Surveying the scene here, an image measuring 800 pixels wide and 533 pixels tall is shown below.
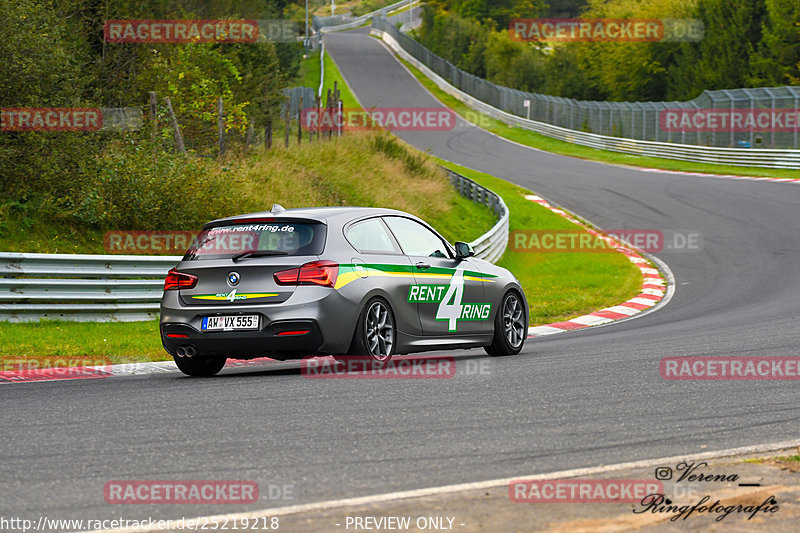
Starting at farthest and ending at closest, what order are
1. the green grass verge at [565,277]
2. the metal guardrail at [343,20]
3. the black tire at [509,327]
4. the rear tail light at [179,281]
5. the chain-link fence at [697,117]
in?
the metal guardrail at [343,20], the chain-link fence at [697,117], the green grass verge at [565,277], the black tire at [509,327], the rear tail light at [179,281]

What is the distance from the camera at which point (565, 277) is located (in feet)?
75.2

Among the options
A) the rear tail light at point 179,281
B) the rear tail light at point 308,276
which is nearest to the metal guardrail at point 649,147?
the rear tail light at point 308,276

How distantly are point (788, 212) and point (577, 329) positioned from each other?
1637 cm

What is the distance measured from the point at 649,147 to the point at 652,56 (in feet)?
86.7

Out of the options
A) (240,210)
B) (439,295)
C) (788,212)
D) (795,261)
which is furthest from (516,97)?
(439,295)

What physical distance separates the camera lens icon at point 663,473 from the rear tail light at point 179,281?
17.3 feet

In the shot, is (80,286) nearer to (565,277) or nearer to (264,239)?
(264,239)

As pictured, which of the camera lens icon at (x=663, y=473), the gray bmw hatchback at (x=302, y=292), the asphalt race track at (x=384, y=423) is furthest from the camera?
the gray bmw hatchback at (x=302, y=292)

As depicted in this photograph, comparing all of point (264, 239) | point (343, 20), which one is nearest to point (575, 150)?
point (264, 239)

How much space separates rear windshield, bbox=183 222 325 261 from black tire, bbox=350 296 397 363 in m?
0.73

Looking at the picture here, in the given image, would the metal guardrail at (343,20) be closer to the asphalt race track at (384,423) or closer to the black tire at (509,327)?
the black tire at (509,327)

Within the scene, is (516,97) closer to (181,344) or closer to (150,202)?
(150,202)

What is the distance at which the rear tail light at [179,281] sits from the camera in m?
9.58

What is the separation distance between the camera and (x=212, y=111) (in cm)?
2705
